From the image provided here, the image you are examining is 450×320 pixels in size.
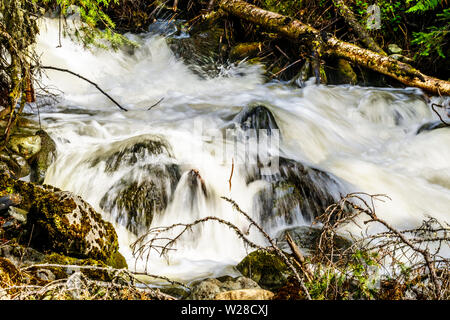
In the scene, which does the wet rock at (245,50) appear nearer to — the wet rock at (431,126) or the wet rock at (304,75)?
the wet rock at (304,75)

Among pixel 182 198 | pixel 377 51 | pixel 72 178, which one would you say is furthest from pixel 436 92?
pixel 72 178

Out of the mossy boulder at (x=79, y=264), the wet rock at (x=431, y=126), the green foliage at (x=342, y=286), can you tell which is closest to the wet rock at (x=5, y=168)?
the mossy boulder at (x=79, y=264)

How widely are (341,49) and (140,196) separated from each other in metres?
5.32

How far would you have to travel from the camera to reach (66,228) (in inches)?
134

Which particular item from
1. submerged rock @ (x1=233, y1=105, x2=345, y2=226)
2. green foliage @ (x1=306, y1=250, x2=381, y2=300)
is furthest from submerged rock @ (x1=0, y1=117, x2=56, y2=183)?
green foliage @ (x1=306, y1=250, x2=381, y2=300)

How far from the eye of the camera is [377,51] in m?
Result: 7.62

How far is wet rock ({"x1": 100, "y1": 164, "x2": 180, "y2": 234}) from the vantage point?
14.8ft

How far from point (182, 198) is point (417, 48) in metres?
7.00

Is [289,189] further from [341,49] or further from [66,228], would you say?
[341,49]

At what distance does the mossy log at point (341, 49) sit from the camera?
22.2 ft

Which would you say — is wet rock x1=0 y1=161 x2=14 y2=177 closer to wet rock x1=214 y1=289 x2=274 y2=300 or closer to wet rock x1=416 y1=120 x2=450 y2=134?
wet rock x1=214 y1=289 x2=274 y2=300

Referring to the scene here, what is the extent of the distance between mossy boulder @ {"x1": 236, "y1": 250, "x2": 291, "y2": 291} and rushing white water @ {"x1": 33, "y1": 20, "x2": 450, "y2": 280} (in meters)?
0.47

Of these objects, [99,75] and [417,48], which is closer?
[417,48]

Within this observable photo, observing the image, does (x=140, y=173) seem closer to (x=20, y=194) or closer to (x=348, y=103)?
(x=20, y=194)
